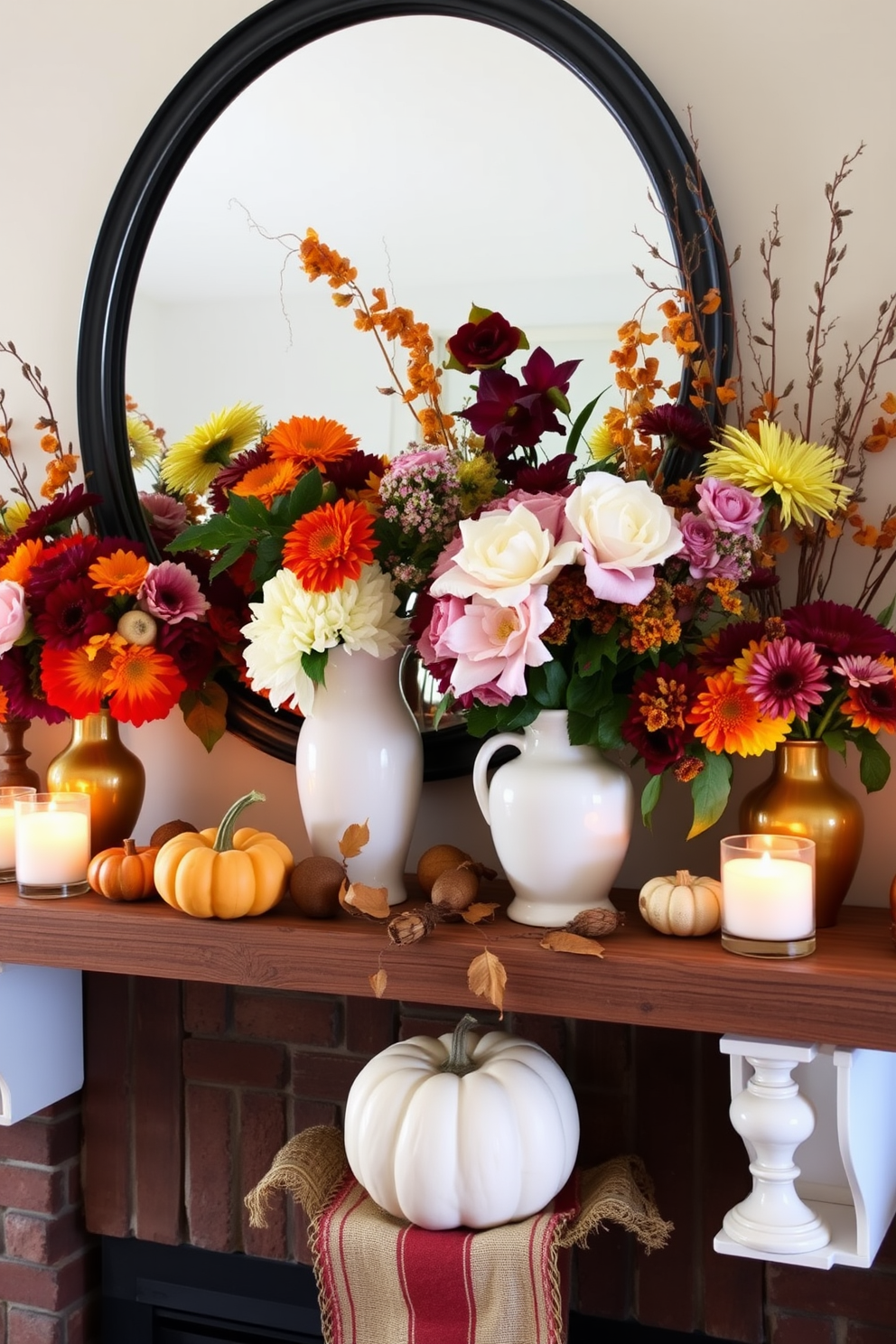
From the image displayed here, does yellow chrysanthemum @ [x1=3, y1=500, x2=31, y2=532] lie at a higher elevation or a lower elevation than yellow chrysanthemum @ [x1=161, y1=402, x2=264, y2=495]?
lower

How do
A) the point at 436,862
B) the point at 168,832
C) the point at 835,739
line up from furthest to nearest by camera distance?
the point at 168,832 < the point at 436,862 < the point at 835,739

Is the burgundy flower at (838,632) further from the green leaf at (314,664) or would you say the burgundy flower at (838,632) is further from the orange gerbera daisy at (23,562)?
the orange gerbera daisy at (23,562)

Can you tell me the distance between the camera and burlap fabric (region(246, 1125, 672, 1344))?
1023mm

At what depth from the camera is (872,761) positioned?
3.49ft

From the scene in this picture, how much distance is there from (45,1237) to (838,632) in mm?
1174

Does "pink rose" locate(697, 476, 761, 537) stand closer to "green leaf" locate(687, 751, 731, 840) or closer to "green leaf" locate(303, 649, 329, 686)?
"green leaf" locate(687, 751, 731, 840)

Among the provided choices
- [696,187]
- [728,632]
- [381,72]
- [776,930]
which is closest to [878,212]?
[696,187]

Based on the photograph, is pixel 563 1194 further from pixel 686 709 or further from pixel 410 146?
pixel 410 146

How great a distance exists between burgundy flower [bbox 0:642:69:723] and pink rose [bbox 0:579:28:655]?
3 cm

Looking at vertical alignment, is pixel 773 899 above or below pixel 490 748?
below

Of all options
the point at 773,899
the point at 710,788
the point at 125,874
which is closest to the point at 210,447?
the point at 125,874

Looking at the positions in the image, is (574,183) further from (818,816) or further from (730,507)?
(818,816)

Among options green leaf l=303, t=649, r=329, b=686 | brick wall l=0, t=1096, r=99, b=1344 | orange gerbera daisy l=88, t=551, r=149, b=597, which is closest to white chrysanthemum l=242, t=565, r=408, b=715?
green leaf l=303, t=649, r=329, b=686

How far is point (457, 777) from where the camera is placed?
1.30 m
